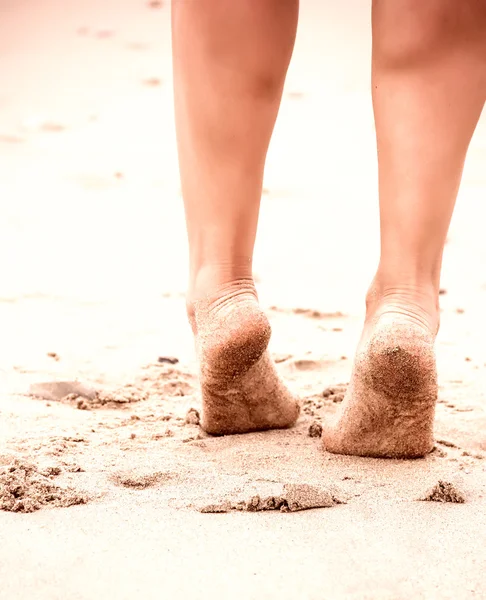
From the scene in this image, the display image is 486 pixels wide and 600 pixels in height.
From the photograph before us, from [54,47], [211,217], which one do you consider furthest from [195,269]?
[54,47]

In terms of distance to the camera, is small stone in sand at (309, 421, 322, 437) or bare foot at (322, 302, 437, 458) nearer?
bare foot at (322, 302, 437, 458)

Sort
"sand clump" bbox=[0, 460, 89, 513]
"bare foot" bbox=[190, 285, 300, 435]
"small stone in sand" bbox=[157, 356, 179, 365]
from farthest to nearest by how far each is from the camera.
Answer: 1. "small stone in sand" bbox=[157, 356, 179, 365]
2. "bare foot" bbox=[190, 285, 300, 435]
3. "sand clump" bbox=[0, 460, 89, 513]

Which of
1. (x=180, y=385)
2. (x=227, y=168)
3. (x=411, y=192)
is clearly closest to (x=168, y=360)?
(x=180, y=385)

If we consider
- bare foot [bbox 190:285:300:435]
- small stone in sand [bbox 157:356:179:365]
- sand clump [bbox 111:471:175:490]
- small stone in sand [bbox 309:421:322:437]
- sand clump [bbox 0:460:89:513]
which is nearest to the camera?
sand clump [bbox 0:460:89:513]

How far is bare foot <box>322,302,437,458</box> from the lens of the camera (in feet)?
4.10

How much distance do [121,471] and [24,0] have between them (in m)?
5.95

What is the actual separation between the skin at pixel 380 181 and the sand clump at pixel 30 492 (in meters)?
0.32

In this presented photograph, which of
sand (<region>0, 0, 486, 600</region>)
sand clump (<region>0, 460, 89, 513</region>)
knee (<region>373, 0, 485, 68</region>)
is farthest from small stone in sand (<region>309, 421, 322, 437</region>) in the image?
knee (<region>373, 0, 485, 68</region>)

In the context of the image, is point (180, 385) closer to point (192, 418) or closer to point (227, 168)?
point (192, 418)

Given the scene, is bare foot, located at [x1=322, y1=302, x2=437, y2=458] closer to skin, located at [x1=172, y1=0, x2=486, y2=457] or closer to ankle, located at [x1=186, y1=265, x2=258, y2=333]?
skin, located at [x1=172, y1=0, x2=486, y2=457]

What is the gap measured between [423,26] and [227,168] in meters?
0.36

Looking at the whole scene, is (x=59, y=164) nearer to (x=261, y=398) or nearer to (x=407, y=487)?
(x=261, y=398)

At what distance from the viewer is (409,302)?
1.36m

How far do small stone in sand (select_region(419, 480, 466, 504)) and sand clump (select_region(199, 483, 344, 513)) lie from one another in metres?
0.12
